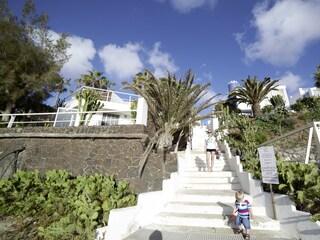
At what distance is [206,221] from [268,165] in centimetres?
189

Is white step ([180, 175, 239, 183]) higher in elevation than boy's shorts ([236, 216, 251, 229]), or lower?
higher

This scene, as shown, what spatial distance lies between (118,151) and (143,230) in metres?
3.90

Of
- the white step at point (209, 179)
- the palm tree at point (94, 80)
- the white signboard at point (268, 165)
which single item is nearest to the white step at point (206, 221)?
the white signboard at point (268, 165)

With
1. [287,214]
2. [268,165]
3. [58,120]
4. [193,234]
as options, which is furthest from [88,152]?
[287,214]

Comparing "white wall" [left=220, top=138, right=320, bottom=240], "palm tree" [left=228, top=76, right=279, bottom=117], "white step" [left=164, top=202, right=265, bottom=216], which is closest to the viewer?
"white wall" [left=220, top=138, right=320, bottom=240]

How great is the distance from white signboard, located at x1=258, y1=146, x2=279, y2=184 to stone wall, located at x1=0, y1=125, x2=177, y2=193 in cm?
335

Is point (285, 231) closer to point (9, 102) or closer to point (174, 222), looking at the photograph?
point (174, 222)

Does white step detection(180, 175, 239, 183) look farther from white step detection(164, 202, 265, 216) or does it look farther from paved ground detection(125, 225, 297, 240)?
paved ground detection(125, 225, 297, 240)

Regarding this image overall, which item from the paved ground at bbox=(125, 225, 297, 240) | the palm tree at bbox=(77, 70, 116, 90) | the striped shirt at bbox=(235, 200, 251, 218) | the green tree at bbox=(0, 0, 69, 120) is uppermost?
the palm tree at bbox=(77, 70, 116, 90)

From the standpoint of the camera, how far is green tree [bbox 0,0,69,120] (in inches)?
433

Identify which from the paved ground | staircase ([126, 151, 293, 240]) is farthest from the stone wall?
the paved ground

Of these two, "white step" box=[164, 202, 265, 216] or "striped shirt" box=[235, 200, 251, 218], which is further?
"white step" box=[164, 202, 265, 216]

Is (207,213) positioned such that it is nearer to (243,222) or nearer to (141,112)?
(243,222)

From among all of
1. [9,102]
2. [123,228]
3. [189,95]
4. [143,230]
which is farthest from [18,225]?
[9,102]
